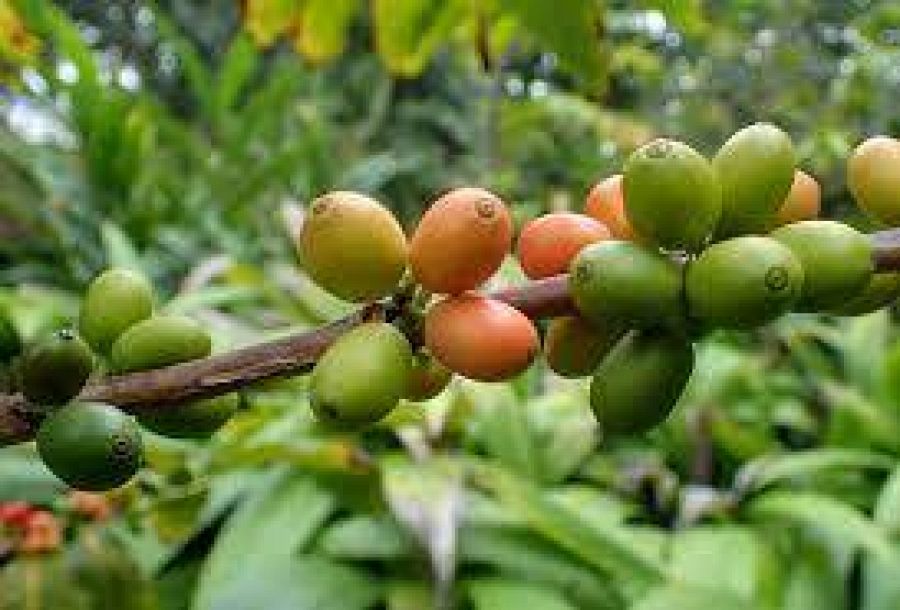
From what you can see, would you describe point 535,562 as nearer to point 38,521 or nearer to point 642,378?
point 38,521

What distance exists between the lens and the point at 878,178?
19.0 inches

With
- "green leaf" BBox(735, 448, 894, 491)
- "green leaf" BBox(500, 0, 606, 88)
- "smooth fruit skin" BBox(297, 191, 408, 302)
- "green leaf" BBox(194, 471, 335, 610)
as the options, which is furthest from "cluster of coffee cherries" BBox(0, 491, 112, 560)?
"green leaf" BBox(735, 448, 894, 491)

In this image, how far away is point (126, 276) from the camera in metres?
0.51

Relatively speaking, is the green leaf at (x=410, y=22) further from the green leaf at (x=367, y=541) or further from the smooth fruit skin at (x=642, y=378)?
the green leaf at (x=367, y=541)

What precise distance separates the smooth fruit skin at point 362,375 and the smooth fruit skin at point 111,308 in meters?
0.10

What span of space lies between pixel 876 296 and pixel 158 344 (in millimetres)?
237

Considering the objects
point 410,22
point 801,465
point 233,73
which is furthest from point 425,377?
point 233,73

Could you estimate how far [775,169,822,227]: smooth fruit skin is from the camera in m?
0.49

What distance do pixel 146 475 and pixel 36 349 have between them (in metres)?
0.67

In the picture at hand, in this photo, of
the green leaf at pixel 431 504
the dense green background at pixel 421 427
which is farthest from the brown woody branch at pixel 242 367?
the green leaf at pixel 431 504

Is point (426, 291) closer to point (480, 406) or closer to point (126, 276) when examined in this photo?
point (126, 276)

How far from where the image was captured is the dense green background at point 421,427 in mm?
1134

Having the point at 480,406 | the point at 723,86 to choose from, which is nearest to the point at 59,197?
the point at 480,406

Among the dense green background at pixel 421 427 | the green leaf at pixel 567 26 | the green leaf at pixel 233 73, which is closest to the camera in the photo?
the green leaf at pixel 567 26
